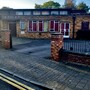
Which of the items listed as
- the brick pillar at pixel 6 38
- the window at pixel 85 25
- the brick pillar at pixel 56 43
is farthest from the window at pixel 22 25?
the brick pillar at pixel 56 43

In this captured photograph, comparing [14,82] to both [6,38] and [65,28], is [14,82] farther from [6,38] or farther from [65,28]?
[65,28]

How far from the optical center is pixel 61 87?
8344 mm

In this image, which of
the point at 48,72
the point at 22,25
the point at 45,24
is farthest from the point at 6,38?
the point at 22,25

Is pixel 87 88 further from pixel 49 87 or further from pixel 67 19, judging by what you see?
pixel 67 19

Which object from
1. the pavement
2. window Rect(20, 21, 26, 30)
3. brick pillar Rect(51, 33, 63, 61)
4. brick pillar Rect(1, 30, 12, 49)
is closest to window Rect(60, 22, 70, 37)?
window Rect(20, 21, 26, 30)

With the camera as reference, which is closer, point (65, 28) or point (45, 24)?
point (65, 28)

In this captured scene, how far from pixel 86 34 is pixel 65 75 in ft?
66.8

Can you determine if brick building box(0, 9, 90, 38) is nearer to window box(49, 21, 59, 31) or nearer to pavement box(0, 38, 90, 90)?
window box(49, 21, 59, 31)

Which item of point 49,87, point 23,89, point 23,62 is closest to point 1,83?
point 23,89

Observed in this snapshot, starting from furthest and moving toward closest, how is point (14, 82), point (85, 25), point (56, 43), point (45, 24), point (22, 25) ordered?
point (22, 25)
point (45, 24)
point (85, 25)
point (56, 43)
point (14, 82)

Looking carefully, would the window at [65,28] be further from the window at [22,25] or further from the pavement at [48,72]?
the pavement at [48,72]

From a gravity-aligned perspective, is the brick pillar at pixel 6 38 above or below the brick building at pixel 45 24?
below

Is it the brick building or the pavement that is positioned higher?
the brick building

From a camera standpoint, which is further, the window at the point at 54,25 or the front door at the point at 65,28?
the window at the point at 54,25
